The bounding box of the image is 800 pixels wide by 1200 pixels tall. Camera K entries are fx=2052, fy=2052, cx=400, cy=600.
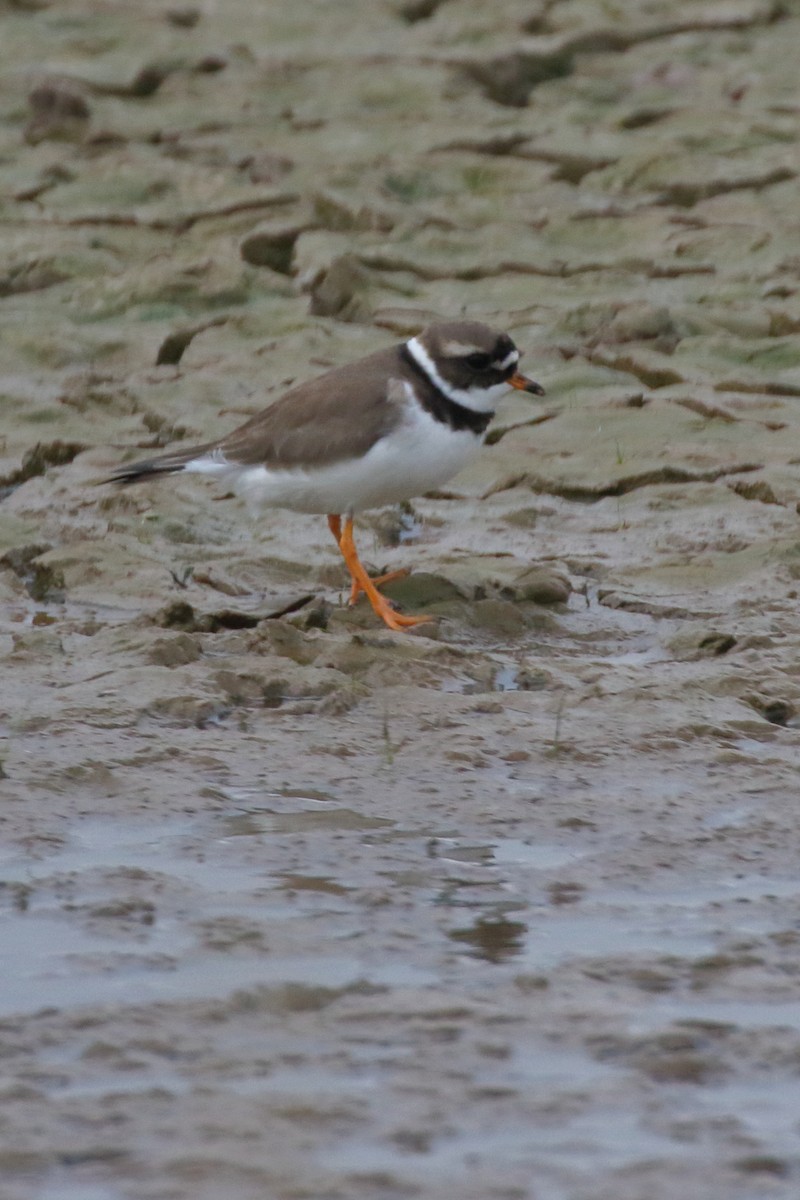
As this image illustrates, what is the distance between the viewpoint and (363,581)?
22.5ft

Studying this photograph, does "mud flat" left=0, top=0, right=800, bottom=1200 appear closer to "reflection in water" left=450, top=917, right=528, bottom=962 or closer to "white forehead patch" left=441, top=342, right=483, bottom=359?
"reflection in water" left=450, top=917, right=528, bottom=962

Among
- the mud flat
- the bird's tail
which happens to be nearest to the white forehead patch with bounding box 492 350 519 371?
the mud flat

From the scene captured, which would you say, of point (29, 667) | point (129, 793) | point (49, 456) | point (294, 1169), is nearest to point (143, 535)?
point (49, 456)

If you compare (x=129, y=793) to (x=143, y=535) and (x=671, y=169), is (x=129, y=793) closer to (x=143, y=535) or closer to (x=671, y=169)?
(x=143, y=535)

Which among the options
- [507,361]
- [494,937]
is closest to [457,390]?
[507,361]

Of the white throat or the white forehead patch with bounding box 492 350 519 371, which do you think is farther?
the white forehead patch with bounding box 492 350 519 371

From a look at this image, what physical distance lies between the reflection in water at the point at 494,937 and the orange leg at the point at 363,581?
7.33ft

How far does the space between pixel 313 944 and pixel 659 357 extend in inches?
208

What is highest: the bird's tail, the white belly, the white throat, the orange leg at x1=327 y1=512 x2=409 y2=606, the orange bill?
the white throat

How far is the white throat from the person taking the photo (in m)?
6.83

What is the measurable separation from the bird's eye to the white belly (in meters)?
0.22

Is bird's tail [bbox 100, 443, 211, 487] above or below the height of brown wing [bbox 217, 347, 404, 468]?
below

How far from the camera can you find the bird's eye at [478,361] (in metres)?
6.88

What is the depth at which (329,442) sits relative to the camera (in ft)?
22.2
